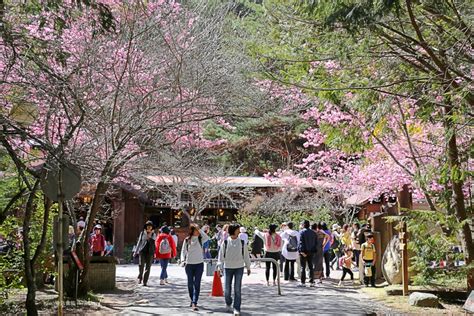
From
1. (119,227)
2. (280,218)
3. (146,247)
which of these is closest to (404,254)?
(146,247)

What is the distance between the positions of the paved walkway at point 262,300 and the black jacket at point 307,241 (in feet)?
3.27

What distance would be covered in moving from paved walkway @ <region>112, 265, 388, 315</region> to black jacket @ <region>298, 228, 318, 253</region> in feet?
3.27

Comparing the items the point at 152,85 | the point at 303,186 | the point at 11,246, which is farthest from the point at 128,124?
the point at 303,186

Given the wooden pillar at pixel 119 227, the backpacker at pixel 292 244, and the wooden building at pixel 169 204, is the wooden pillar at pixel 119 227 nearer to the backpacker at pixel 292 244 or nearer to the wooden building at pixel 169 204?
the wooden building at pixel 169 204

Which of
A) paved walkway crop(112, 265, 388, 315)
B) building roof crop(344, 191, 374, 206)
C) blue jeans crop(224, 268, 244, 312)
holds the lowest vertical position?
paved walkway crop(112, 265, 388, 315)

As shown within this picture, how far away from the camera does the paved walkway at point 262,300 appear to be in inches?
453

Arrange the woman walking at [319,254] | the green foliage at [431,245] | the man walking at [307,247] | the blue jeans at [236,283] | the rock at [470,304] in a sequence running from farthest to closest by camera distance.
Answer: the woman walking at [319,254], the man walking at [307,247], the green foliage at [431,245], the rock at [470,304], the blue jeans at [236,283]

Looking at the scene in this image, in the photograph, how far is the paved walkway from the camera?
1150cm

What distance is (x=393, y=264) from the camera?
1507 centimetres

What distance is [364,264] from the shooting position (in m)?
15.5

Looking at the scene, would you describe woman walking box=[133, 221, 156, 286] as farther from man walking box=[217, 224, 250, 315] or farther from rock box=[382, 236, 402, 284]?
rock box=[382, 236, 402, 284]

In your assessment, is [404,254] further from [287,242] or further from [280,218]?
[280,218]

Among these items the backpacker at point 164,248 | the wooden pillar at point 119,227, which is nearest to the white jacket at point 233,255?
the backpacker at point 164,248

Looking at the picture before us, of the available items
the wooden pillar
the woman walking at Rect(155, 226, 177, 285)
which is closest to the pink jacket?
the woman walking at Rect(155, 226, 177, 285)
